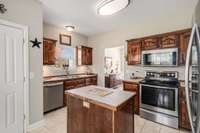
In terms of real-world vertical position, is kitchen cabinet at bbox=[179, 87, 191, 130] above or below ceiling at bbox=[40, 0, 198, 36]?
below

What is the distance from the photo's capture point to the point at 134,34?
439 cm

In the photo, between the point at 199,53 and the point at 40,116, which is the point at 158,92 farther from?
the point at 40,116

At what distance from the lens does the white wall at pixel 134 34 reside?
337 cm

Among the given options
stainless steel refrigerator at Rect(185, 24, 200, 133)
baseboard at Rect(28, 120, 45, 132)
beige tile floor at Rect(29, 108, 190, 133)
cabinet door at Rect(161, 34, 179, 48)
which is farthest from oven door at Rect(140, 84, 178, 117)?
baseboard at Rect(28, 120, 45, 132)

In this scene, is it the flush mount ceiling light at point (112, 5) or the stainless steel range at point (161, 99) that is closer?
the flush mount ceiling light at point (112, 5)

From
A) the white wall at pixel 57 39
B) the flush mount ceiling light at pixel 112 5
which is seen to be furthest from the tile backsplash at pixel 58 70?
the flush mount ceiling light at pixel 112 5

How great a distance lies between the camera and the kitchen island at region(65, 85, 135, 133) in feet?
5.17

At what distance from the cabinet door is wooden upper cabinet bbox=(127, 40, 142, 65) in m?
0.70

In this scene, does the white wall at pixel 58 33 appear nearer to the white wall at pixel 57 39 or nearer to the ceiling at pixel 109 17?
the white wall at pixel 57 39

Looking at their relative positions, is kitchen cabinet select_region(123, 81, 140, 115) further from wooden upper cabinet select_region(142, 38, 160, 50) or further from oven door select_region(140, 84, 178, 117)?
wooden upper cabinet select_region(142, 38, 160, 50)

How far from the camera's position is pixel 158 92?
9.84ft

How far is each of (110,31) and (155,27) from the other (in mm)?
1888

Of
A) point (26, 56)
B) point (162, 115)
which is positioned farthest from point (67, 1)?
point (162, 115)

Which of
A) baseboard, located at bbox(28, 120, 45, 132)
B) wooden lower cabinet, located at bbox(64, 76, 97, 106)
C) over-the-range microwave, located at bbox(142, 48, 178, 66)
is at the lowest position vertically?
baseboard, located at bbox(28, 120, 45, 132)
